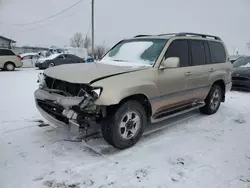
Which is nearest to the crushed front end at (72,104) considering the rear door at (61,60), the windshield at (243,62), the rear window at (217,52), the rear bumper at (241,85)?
the rear window at (217,52)

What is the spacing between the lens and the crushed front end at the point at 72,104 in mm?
3400

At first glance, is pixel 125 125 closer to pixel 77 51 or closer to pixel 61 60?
pixel 61 60

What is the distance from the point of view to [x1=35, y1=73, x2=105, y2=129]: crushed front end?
11.2 ft

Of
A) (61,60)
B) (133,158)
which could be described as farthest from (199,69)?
(61,60)

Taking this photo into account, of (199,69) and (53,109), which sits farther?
(199,69)

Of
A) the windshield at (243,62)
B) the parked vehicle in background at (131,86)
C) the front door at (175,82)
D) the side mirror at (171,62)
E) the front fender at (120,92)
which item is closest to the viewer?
the front fender at (120,92)

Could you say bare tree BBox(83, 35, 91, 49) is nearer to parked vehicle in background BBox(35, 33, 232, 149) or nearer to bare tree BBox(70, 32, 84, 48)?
bare tree BBox(70, 32, 84, 48)

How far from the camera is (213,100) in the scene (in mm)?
6043

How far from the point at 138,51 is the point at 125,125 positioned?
1.57m

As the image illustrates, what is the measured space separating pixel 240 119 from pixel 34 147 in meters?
4.53

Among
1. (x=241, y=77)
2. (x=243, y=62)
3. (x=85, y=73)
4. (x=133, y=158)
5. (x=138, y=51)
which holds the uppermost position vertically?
(x=138, y=51)

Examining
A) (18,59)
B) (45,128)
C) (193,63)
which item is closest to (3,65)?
(18,59)

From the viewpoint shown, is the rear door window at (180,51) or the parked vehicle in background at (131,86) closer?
the parked vehicle in background at (131,86)

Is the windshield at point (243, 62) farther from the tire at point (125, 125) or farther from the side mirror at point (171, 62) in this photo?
the tire at point (125, 125)
